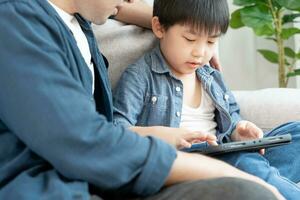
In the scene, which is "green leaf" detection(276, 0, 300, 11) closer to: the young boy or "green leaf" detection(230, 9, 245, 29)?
"green leaf" detection(230, 9, 245, 29)

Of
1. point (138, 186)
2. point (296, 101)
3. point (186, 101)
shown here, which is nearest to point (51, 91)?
point (138, 186)

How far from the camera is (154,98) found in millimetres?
1220

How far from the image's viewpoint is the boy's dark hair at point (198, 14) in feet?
3.98

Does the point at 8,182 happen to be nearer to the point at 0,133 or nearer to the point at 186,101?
the point at 0,133

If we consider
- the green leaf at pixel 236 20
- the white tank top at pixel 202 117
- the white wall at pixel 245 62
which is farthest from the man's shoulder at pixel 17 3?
the white wall at pixel 245 62

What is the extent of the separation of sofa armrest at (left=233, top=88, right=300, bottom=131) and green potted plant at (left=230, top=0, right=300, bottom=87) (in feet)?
2.53

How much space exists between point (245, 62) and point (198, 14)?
1377 millimetres

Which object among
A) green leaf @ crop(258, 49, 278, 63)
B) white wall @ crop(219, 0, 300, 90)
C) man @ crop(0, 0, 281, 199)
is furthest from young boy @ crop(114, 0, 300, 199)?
white wall @ crop(219, 0, 300, 90)

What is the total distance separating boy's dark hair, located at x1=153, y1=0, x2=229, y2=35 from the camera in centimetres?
121

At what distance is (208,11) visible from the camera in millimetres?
1227

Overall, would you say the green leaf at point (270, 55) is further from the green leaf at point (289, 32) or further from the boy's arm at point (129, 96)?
the boy's arm at point (129, 96)

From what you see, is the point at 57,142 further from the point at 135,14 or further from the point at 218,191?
the point at 135,14

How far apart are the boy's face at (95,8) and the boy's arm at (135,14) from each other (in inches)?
16.9

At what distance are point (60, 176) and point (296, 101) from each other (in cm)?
75
